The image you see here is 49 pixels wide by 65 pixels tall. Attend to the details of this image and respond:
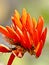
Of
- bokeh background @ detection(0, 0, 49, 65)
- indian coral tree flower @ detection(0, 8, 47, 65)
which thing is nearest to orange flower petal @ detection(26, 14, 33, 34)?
indian coral tree flower @ detection(0, 8, 47, 65)

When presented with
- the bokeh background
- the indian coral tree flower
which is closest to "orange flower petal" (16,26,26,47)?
the indian coral tree flower

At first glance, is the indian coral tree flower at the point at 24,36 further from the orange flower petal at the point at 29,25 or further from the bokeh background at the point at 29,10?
the bokeh background at the point at 29,10

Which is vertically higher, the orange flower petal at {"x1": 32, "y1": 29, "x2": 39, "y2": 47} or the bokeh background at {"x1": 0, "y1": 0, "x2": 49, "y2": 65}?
the orange flower petal at {"x1": 32, "y1": 29, "x2": 39, "y2": 47}

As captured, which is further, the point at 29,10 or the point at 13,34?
the point at 29,10

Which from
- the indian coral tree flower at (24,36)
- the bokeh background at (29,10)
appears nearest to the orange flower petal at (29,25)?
the indian coral tree flower at (24,36)

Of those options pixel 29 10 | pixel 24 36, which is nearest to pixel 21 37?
pixel 24 36

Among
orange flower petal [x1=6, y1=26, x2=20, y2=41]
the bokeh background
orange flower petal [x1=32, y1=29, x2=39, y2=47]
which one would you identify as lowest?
the bokeh background

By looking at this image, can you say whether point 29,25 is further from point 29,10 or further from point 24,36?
point 29,10

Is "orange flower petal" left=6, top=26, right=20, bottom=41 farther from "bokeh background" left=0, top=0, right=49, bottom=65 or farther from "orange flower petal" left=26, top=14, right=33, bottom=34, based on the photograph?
"bokeh background" left=0, top=0, right=49, bottom=65

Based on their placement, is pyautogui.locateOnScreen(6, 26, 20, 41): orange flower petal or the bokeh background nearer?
pyautogui.locateOnScreen(6, 26, 20, 41): orange flower petal
